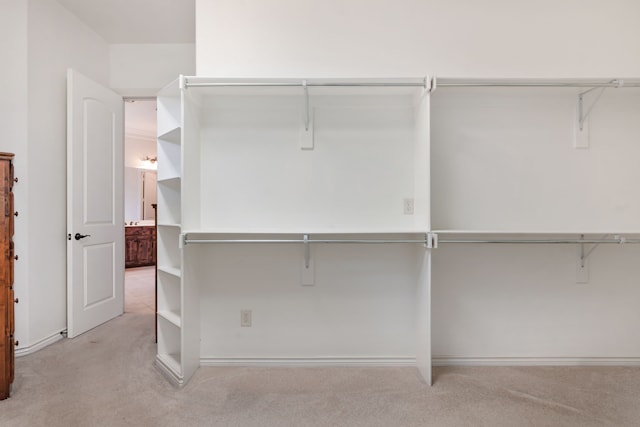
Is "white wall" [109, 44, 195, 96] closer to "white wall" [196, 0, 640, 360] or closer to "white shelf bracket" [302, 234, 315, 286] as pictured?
"white wall" [196, 0, 640, 360]

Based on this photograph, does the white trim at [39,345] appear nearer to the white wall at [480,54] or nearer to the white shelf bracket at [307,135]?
the white wall at [480,54]

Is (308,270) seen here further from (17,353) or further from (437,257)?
(17,353)

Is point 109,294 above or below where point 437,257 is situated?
below

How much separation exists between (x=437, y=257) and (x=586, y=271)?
1046 millimetres

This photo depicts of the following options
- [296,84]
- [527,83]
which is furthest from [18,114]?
[527,83]

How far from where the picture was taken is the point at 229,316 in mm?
2135

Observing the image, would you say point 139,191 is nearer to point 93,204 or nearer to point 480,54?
point 93,204

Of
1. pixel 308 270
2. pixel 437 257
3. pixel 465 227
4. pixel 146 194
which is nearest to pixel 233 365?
pixel 308 270

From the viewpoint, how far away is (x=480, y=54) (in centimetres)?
211

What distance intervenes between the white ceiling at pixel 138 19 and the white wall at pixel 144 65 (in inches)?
2.5

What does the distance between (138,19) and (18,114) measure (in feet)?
4.19

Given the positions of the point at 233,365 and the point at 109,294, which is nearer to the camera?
the point at 233,365

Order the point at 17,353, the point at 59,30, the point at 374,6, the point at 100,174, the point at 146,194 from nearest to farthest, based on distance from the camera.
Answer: the point at 374,6, the point at 17,353, the point at 59,30, the point at 100,174, the point at 146,194

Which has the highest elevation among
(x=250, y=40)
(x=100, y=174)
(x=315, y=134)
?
(x=250, y=40)
